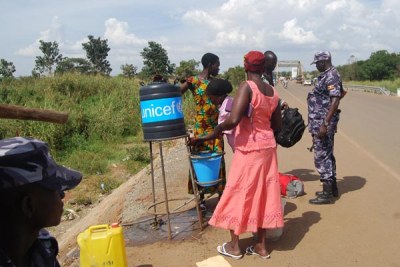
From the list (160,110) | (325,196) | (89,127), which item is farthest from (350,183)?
(89,127)

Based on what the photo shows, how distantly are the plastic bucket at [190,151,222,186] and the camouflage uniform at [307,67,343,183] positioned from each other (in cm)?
134

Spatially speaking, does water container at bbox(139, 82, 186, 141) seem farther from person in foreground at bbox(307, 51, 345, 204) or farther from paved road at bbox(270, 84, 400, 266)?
person in foreground at bbox(307, 51, 345, 204)

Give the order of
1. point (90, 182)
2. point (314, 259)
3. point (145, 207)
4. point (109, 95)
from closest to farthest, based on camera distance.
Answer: point (314, 259) < point (145, 207) < point (90, 182) < point (109, 95)

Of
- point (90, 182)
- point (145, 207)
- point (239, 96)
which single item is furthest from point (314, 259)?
point (90, 182)

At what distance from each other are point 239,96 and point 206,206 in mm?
2176

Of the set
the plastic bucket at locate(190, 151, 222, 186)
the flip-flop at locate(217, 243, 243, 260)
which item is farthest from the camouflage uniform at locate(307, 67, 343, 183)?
the flip-flop at locate(217, 243, 243, 260)

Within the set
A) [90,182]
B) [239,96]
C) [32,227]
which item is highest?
[239,96]

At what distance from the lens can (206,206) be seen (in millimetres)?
5156

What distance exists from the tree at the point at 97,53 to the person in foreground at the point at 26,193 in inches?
2120

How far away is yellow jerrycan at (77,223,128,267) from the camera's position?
3.22 m

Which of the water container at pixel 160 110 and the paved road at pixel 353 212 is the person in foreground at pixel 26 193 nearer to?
the water container at pixel 160 110

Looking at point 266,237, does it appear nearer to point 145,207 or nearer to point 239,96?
point 239,96

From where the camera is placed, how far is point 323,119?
4867 millimetres

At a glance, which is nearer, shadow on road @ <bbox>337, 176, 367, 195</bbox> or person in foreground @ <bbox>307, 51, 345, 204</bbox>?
person in foreground @ <bbox>307, 51, 345, 204</bbox>
